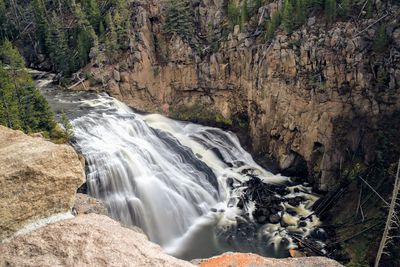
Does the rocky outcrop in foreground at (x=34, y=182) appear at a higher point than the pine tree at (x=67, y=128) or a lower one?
higher

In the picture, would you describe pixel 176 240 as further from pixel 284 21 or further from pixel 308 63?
pixel 284 21

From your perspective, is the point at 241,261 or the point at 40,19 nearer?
the point at 241,261

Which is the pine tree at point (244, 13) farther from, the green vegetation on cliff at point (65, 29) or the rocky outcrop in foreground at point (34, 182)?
the rocky outcrop in foreground at point (34, 182)

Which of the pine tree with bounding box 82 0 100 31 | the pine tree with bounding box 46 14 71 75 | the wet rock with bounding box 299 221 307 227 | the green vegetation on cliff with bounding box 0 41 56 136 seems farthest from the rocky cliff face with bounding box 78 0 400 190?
the green vegetation on cliff with bounding box 0 41 56 136

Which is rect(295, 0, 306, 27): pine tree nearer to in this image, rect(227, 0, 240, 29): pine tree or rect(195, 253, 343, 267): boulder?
rect(227, 0, 240, 29): pine tree

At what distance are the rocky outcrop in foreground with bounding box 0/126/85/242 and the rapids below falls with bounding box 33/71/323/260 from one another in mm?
18274

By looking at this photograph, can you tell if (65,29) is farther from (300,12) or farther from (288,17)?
(300,12)

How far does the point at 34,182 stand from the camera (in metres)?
5.37

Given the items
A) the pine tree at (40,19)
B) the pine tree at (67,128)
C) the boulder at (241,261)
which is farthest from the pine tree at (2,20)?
the boulder at (241,261)

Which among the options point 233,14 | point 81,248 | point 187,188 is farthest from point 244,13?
point 81,248

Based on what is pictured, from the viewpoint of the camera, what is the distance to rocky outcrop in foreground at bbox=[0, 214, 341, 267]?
4.82m

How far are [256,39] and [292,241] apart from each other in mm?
19705

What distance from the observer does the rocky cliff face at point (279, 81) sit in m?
28.4

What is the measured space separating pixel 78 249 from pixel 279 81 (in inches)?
1183
